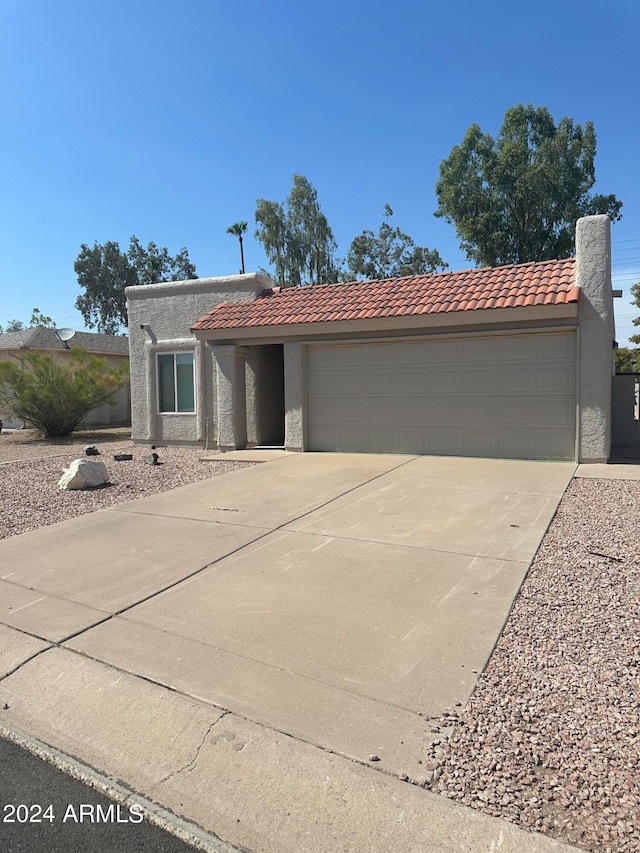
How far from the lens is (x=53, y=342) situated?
89.2ft

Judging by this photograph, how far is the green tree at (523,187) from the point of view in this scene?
28.8 m

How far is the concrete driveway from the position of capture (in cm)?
A: 279

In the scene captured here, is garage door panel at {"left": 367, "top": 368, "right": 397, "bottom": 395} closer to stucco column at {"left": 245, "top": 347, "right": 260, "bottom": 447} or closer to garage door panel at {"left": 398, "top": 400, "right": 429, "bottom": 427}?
garage door panel at {"left": 398, "top": 400, "right": 429, "bottom": 427}

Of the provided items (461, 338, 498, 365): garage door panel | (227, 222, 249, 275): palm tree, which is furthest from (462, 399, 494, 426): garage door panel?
(227, 222, 249, 275): palm tree

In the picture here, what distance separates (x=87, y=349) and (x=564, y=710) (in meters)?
26.9

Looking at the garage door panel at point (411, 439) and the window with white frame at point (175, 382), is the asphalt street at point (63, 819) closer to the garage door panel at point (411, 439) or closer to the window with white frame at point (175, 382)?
the garage door panel at point (411, 439)

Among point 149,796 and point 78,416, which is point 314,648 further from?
point 78,416

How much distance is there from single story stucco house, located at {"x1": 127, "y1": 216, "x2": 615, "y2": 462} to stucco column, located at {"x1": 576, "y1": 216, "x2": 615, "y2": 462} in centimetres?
2

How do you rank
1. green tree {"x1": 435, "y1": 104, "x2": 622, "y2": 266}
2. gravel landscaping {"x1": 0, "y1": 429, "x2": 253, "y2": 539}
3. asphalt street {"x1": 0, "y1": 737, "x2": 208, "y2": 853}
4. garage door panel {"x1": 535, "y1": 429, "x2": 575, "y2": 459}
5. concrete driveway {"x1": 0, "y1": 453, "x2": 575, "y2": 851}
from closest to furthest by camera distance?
asphalt street {"x1": 0, "y1": 737, "x2": 208, "y2": 853} < concrete driveway {"x1": 0, "y1": 453, "x2": 575, "y2": 851} < gravel landscaping {"x1": 0, "y1": 429, "x2": 253, "y2": 539} < garage door panel {"x1": 535, "y1": 429, "x2": 575, "y2": 459} < green tree {"x1": 435, "y1": 104, "x2": 622, "y2": 266}

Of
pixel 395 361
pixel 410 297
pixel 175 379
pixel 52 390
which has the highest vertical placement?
pixel 410 297

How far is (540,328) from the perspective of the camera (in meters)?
10.9

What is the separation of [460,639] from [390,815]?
67.3 inches

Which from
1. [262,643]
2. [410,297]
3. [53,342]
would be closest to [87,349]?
[53,342]

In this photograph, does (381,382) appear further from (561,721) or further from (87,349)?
(87,349)
